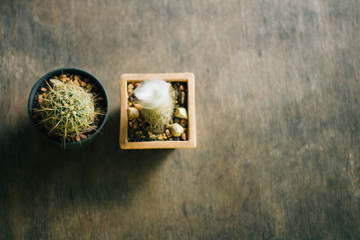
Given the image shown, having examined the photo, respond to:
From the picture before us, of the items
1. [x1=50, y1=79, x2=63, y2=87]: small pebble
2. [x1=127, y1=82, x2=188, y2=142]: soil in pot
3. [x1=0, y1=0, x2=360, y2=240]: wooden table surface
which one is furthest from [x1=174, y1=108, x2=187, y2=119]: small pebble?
[x1=50, y1=79, x2=63, y2=87]: small pebble

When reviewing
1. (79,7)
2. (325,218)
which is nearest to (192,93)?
(79,7)

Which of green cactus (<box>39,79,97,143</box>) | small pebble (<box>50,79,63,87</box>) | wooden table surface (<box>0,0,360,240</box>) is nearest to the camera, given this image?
green cactus (<box>39,79,97,143</box>)

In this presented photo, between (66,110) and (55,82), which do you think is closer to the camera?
(66,110)

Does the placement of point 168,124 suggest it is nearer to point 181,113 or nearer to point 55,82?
point 181,113

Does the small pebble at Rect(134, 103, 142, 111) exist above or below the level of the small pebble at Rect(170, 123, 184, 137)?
above

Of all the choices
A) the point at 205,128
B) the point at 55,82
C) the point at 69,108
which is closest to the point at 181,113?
the point at 205,128

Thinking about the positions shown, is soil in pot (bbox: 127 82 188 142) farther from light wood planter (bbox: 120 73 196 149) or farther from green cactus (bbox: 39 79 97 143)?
green cactus (bbox: 39 79 97 143)

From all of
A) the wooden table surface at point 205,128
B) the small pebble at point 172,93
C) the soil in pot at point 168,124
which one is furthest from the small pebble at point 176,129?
the wooden table surface at point 205,128
